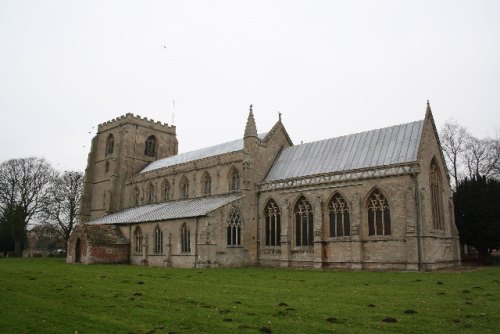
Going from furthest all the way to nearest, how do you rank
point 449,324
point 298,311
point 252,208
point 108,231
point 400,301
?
1. point 108,231
2. point 252,208
3. point 400,301
4. point 298,311
5. point 449,324

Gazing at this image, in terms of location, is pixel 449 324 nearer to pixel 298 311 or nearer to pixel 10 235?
pixel 298 311

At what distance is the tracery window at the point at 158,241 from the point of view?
38250 mm

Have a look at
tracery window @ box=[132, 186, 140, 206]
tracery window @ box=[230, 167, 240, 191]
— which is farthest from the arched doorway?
tracery window @ box=[230, 167, 240, 191]

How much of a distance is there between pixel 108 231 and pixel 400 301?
33592 millimetres

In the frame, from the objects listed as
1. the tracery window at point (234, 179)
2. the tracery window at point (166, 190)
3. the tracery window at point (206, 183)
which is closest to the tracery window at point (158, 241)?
the tracery window at point (206, 183)

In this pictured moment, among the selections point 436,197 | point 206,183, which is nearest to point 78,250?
point 206,183

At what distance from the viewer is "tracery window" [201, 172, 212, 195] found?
4284 cm

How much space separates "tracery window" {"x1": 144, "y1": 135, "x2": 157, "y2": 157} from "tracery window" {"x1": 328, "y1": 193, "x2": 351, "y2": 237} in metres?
32.6

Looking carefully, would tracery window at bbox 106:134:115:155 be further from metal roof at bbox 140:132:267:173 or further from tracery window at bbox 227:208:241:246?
tracery window at bbox 227:208:241:246

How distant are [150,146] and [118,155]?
205 inches

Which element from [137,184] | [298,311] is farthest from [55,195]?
[298,311]

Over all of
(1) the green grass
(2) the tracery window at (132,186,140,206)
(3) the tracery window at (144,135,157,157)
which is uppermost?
(3) the tracery window at (144,135,157,157)

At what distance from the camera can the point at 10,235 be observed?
6191 centimetres

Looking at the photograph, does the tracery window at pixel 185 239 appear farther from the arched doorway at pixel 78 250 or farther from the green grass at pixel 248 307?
the green grass at pixel 248 307
